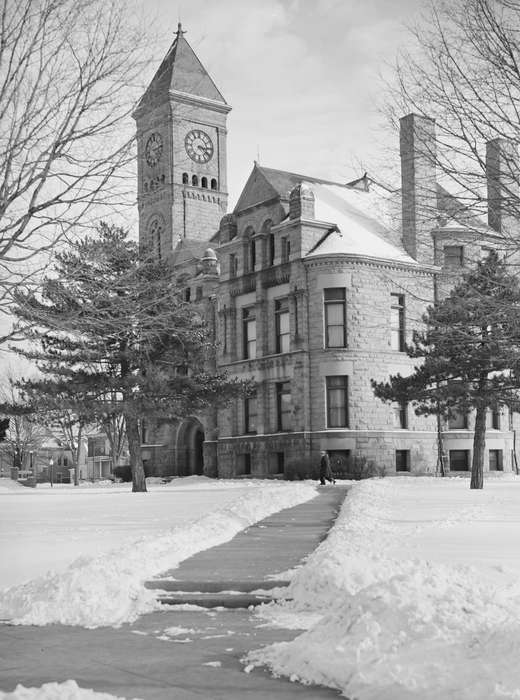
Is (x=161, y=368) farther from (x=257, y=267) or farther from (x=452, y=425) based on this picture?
(x=452, y=425)

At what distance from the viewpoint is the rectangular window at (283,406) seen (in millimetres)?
44031

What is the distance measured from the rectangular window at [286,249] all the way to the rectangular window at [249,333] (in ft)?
12.4

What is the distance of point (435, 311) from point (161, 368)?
9840mm

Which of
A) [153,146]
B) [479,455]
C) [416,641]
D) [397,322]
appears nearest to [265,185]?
[397,322]

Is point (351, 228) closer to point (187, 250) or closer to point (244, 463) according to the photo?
point (244, 463)

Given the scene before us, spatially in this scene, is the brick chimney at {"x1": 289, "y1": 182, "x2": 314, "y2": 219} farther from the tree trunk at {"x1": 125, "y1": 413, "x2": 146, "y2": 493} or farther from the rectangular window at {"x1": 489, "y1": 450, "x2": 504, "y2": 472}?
the tree trunk at {"x1": 125, "y1": 413, "x2": 146, "y2": 493}

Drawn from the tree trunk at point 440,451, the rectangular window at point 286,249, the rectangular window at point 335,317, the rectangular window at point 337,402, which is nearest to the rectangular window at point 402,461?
the tree trunk at point 440,451

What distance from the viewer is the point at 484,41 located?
13391 millimetres

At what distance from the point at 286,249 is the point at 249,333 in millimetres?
5311

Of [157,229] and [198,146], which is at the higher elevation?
[198,146]

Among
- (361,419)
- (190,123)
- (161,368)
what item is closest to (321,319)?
(361,419)

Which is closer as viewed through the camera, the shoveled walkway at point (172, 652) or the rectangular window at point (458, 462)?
the shoveled walkway at point (172, 652)

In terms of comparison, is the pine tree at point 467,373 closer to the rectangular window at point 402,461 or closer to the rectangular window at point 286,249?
the rectangular window at point 402,461

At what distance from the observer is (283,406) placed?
44406mm
